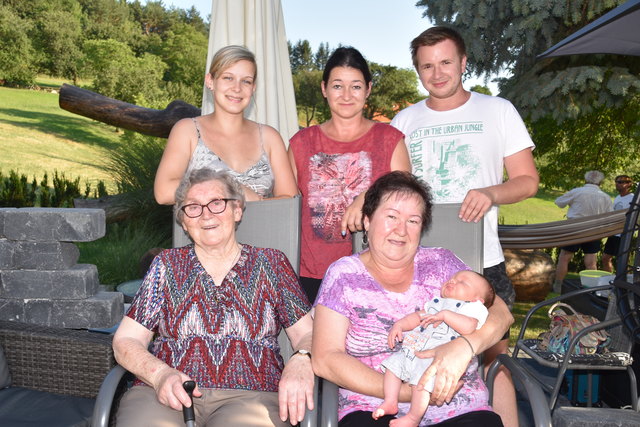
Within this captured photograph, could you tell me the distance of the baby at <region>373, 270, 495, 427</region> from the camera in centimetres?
188

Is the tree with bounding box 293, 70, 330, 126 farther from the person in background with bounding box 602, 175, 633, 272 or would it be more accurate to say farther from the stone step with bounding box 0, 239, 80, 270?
the stone step with bounding box 0, 239, 80, 270

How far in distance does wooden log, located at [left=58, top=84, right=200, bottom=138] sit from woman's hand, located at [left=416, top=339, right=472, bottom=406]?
204 inches

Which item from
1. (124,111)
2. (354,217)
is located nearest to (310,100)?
(124,111)

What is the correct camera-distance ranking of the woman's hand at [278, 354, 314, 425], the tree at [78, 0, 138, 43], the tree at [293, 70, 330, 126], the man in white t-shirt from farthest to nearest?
the tree at [78, 0, 138, 43], the tree at [293, 70, 330, 126], the man in white t-shirt, the woman's hand at [278, 354, 314, 425]

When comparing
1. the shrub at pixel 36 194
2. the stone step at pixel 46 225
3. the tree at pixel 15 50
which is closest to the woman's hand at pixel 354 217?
the stone step at pixel 46 225

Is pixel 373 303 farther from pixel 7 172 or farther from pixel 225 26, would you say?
pixel 7 172

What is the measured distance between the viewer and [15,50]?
29.5 m

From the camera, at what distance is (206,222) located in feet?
7.29

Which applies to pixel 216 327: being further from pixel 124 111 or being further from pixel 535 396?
pixel 124 111

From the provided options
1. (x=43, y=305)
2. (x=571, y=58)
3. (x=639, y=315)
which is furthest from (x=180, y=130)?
(x=571, y=58)

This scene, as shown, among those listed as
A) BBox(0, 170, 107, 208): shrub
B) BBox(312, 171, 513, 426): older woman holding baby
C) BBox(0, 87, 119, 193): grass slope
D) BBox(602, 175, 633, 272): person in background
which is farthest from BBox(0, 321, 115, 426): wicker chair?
BBox(0, 87, 119, 193): grass slope

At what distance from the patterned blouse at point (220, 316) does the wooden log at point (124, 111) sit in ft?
15.1

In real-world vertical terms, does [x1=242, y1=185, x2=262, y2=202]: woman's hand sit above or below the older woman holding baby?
above

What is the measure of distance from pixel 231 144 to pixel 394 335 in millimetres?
1189
